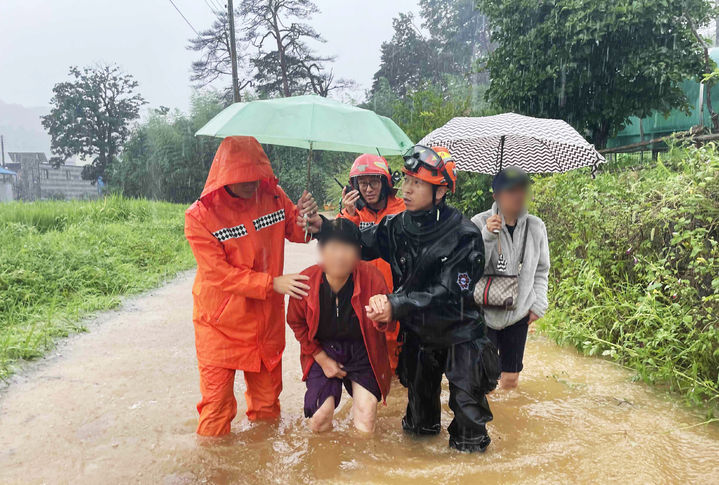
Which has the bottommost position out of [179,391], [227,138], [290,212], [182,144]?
[179,391]

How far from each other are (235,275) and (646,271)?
12.1ft

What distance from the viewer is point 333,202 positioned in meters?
23.4

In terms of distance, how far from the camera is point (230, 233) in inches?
134

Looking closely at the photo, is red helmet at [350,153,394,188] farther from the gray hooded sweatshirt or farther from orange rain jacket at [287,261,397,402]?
orange rain jacket at [287,261,397,402]

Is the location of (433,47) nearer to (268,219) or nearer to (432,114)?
(432,114)

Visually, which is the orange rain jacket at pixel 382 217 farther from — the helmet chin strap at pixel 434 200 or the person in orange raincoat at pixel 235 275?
the helmet chin strap at pixel 434 200

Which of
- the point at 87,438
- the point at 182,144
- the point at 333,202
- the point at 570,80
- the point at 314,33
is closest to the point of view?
the point at 87,438

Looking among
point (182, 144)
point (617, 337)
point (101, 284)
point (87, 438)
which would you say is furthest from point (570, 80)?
point (182, 144)

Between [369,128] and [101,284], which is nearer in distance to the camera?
[369,128]

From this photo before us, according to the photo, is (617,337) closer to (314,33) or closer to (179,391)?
(179,391)

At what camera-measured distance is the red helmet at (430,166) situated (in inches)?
123

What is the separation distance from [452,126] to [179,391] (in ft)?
10.4

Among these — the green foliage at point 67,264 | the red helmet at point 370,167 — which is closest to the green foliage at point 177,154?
the green foliage at point 67,264

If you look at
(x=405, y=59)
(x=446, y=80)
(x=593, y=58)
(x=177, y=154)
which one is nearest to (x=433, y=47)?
(x=405, y=59)
